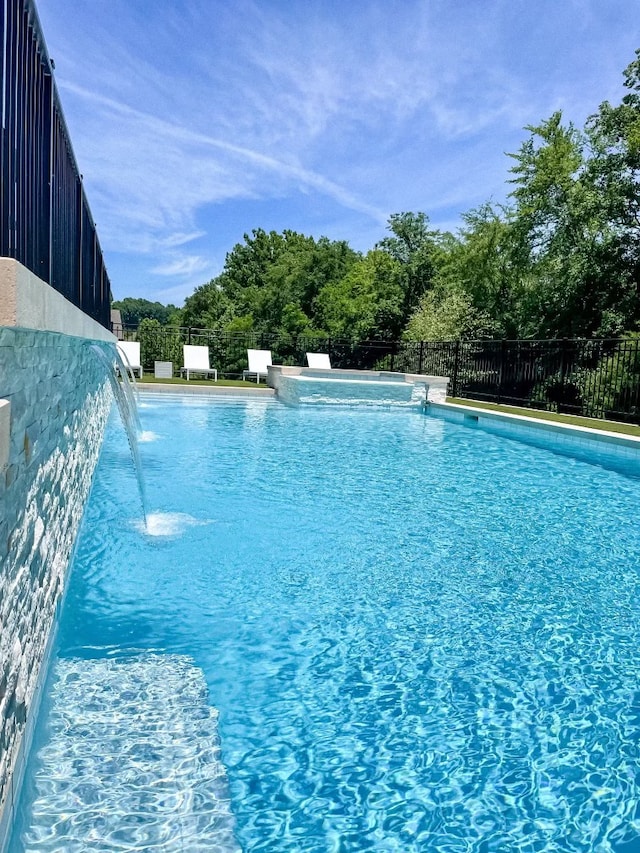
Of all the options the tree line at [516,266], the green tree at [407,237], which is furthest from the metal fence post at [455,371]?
the green tree at [407,237]

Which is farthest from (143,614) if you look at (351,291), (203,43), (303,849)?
(351,291)

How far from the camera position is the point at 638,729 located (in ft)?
9.33

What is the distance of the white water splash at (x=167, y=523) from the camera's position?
538cm

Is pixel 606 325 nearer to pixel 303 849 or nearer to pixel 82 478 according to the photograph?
pixel 82 478

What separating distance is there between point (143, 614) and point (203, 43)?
15693 mm

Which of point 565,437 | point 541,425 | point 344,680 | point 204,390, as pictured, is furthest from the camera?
point 204,390

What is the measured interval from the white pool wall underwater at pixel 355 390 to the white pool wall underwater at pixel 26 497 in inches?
581

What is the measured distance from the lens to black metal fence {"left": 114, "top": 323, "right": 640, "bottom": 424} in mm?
15047

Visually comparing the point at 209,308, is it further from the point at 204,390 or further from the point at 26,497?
the point at 26,497

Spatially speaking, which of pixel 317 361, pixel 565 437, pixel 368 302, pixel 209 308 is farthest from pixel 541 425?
pixel 209 308

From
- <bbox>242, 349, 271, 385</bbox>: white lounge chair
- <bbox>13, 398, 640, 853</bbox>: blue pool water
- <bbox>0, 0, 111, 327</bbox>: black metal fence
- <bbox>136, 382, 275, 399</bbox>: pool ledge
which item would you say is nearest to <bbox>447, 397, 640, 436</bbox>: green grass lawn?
<bbox>136, 382, 275, 399</bbox>: pool ledge

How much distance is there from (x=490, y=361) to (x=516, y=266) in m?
9.09

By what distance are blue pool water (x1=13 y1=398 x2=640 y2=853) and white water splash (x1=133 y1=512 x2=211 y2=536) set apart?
0.21 ft

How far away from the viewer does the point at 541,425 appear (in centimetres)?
1336
